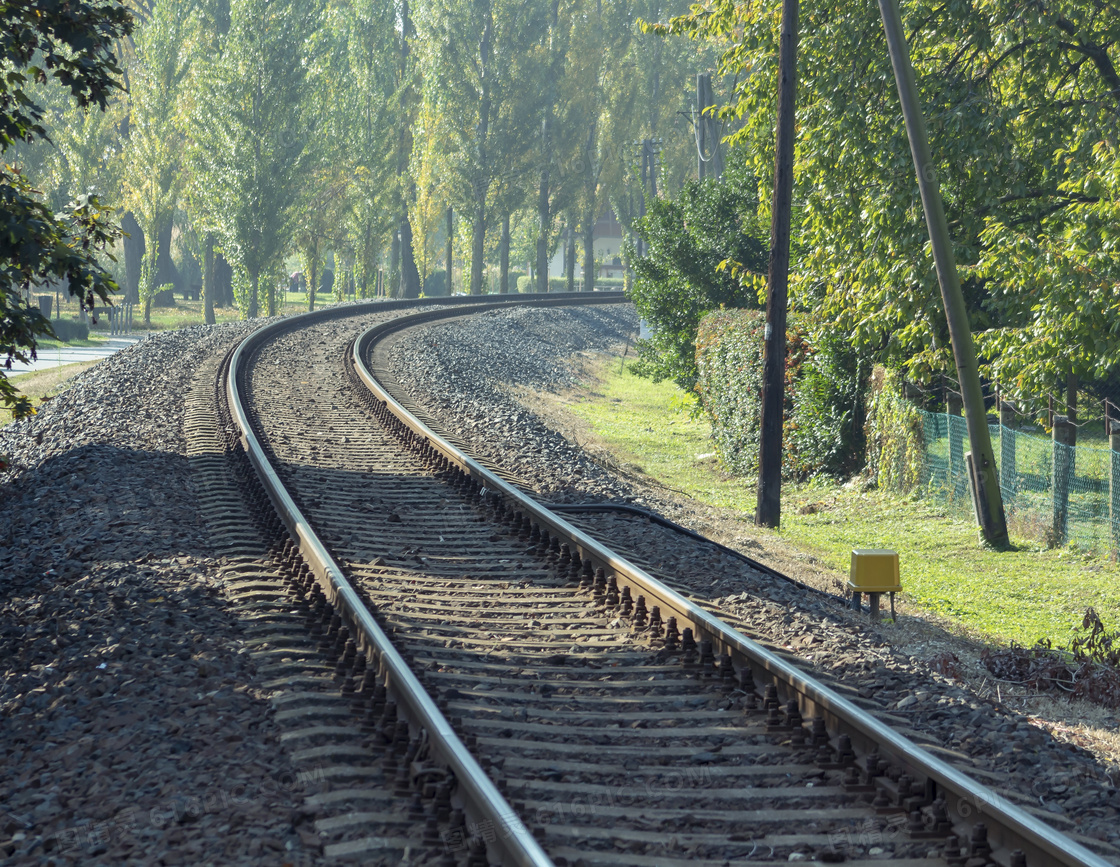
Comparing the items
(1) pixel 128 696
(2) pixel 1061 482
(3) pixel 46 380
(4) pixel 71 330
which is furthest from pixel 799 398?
(4) pixel 71 330

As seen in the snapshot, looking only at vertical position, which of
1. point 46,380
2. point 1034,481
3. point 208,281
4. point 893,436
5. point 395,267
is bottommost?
point 1034,481

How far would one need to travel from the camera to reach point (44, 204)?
8.45 m

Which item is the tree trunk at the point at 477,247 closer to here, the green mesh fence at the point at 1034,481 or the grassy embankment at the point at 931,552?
the grassy embankment at the point at 931,552

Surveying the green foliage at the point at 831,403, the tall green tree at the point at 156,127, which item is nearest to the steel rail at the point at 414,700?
the green foliage at the point at 831,403

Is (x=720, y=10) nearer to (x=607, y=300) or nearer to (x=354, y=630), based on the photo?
(x=354, y=630)

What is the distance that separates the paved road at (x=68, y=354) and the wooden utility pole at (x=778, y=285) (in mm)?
Answer: 22539

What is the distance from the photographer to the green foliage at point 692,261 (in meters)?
24.5

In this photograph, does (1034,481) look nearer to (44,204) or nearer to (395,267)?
(44,204)

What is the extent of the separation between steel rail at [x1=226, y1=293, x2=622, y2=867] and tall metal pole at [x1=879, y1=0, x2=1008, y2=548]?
809cm

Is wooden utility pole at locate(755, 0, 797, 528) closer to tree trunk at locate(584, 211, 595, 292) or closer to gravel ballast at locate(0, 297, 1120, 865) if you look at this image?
gravel ballast at locate(0, 297, 1120, 865)

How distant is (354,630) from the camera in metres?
6.56

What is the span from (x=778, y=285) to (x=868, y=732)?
9.35 metres

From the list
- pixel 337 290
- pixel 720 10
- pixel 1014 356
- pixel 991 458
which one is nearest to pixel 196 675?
pixel 991 458

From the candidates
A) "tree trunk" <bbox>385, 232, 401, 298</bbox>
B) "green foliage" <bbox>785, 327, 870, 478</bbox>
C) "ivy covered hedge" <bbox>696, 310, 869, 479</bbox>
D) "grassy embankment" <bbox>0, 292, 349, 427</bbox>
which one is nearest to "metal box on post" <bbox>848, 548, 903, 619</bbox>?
"ivy covered hedge" <bbox>696, 310, 869, 479</bbox>
